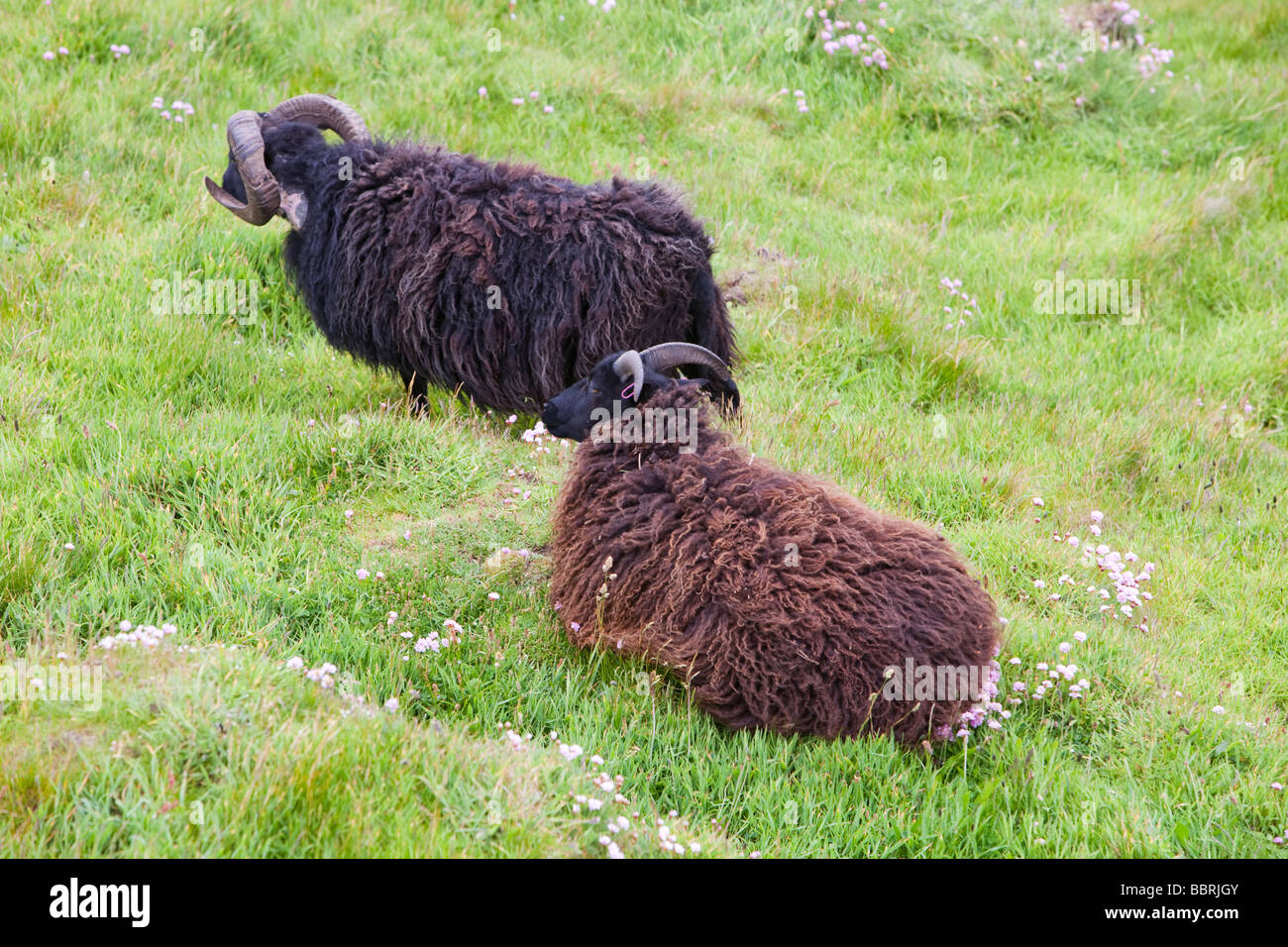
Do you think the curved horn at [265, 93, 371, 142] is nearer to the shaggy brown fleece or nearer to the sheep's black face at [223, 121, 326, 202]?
the sheep's black face at [223, 121, 326, 202]

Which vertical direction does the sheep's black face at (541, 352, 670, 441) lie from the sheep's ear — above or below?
below

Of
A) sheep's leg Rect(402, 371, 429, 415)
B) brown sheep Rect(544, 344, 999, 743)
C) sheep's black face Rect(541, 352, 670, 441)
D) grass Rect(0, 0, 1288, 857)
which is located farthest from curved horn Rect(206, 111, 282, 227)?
brown sheep Rect(544, 344, 999, 743)

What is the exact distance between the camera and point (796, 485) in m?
4.75

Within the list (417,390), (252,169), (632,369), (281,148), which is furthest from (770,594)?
(281,148)

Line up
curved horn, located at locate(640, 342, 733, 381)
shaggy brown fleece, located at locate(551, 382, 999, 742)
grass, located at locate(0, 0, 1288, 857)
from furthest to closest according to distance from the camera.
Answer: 1. curved horn, located at locate(640, 342, 733, 381)
2. shaggy brown fleece, located at locate(551, 382, 999, 742)
3. grass, located at locate(0, 0, 1288, 857)

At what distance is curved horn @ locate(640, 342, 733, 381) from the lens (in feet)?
17.5

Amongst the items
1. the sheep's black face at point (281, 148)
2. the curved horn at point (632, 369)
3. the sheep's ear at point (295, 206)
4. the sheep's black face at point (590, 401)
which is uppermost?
the sheep's black face at point (281, 148)

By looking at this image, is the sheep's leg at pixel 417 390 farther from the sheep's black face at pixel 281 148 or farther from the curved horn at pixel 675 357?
the curved horn at pixel 675 357

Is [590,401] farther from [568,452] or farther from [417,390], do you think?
[417,390]

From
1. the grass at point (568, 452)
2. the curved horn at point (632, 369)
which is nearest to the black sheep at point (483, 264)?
the grass at point (568, 452)

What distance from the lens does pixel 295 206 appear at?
7.06 m

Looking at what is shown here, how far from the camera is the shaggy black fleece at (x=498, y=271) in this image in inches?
254

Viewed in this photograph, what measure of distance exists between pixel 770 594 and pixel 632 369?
1.32 metres
